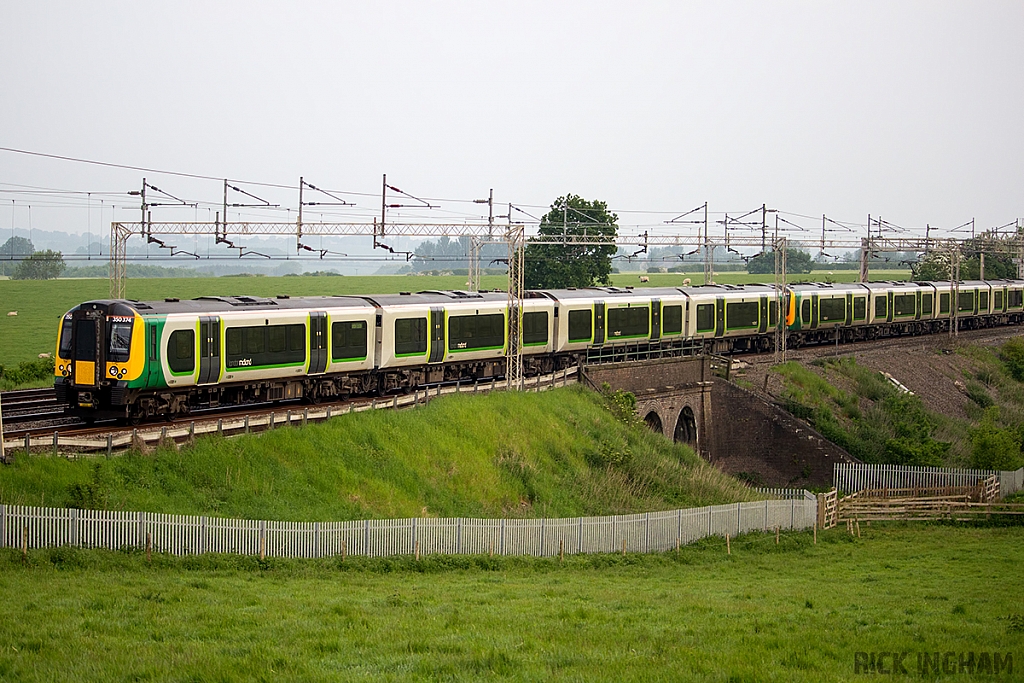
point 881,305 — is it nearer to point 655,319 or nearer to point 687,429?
point 687,429

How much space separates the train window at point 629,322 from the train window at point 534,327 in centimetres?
440

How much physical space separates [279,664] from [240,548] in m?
7.76

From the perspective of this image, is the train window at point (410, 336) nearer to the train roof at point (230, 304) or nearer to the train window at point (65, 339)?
the train roof at point (230, 304)

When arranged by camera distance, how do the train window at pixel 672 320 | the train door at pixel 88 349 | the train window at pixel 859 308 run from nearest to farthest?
the train door at pixel 88 349 → the train window at pixel 672 320 → the train window at pixel 859 308

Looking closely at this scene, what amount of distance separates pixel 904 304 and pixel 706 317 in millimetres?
→ 22342

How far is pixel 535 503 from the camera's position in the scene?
3123 cm

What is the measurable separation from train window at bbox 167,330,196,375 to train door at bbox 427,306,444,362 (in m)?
9.97

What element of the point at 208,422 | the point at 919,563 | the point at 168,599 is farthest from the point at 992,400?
the point at 168,599

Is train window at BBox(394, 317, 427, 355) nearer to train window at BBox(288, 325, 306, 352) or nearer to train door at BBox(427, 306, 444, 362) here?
train door at BBox(427, 306, 444, 362)

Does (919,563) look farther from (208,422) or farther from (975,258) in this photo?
(975,258)

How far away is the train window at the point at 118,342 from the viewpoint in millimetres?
26734

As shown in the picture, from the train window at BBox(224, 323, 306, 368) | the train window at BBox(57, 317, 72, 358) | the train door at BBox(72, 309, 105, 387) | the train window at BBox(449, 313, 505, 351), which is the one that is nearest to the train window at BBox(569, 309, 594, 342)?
the train window at BBox(449, 313, 505, 351)

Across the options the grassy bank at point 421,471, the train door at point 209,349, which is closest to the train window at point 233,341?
the train door at point 209,349

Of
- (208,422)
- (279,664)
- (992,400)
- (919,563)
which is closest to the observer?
(279,664)
